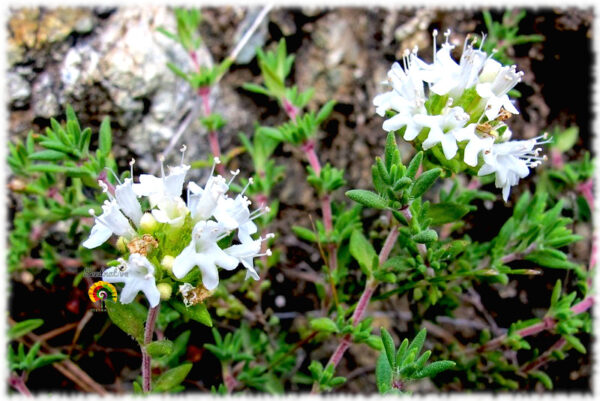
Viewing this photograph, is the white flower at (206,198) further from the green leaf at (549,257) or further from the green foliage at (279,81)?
the green leaf at (549,257)

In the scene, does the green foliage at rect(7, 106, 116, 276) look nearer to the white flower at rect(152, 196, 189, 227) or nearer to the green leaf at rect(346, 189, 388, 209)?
the white flower at rect(152, 196, 189, 227)

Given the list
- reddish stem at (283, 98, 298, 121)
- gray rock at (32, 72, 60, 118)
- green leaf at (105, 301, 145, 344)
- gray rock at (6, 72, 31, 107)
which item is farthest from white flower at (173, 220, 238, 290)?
gray rock at (6, 72, 31, 107)

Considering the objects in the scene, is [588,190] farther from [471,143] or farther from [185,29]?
[185,29]

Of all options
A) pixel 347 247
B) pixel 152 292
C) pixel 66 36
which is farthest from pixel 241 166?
pixel 152 292

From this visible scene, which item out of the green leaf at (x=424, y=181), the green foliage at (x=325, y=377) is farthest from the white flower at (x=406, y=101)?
the green foliage at (x=325, y=377)

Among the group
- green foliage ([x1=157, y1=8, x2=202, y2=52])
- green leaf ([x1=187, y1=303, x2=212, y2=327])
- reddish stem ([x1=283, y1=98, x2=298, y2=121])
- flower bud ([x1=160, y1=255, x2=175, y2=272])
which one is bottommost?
green leaf ([x1=187, y1=303, x2=212, y2=327])

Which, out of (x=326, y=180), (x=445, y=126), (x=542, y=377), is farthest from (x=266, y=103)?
(x=542, y=377)
